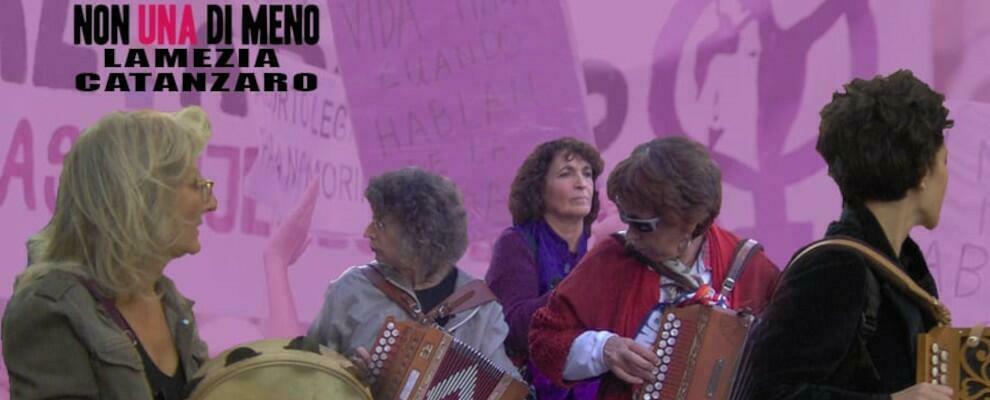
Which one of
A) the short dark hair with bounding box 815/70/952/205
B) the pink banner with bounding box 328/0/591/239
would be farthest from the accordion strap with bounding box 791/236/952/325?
the pink banner with bounding box 328/0/591/239

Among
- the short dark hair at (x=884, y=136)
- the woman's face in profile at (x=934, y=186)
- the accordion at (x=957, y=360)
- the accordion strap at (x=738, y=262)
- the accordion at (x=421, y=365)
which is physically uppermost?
the short dark hair at (x=884, y=136)

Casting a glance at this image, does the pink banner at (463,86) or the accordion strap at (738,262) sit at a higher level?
the pink banner at (463,86)

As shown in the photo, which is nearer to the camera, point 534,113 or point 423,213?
point 423,213

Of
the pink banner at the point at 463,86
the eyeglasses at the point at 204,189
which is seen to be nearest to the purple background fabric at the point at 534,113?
the pink banner at the point at 463,86

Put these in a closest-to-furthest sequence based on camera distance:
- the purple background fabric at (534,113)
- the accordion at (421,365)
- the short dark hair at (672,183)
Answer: the accordion at (421,365), the short dark hair at (672,183), the purple background fabric at (534,113)

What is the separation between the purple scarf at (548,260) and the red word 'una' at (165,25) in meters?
1.92

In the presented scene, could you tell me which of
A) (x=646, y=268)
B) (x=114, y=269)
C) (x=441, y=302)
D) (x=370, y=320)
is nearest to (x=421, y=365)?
(x=370, y=320)

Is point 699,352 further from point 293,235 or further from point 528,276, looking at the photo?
point 293,235

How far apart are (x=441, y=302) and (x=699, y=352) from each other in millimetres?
905

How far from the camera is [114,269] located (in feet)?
10.6

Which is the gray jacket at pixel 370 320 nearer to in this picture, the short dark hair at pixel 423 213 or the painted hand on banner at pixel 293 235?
the short dark hair at pixel 423 213

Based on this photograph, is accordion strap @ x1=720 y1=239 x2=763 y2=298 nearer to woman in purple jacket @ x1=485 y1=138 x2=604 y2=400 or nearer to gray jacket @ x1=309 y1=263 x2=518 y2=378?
gray jacket @ x1=309 y1=263 x2=518 y2=378

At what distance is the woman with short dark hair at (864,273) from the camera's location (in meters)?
3.00

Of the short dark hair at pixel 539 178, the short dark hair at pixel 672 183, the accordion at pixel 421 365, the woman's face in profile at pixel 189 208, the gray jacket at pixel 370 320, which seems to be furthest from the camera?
the short dark hair at pixel 539 178
